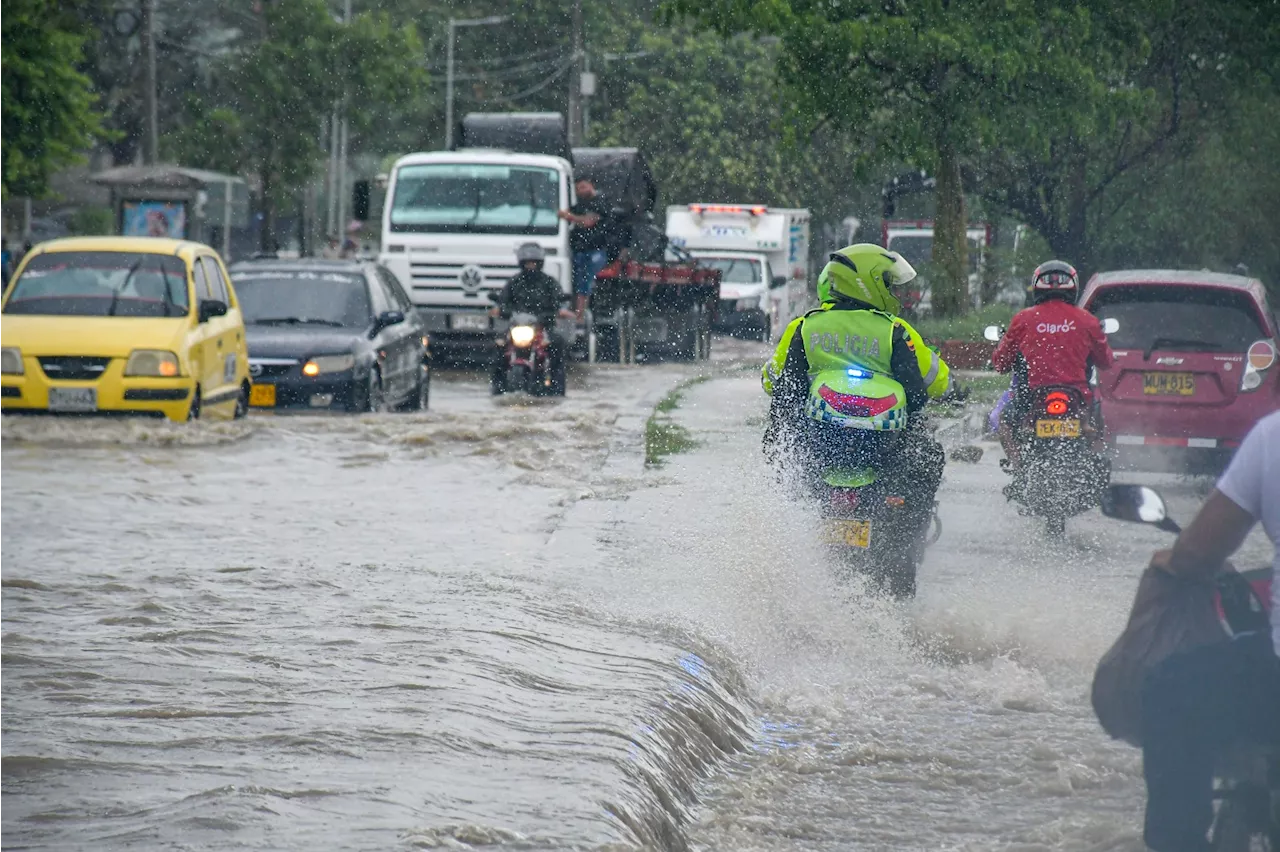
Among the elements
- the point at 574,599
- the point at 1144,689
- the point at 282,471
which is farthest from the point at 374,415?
the point at 1144,689

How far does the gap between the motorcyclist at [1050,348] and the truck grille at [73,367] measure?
7.27m

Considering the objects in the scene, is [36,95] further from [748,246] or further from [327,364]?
[748,246]

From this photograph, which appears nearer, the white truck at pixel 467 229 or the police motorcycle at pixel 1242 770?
the police motorcycle at pixel 1242 770

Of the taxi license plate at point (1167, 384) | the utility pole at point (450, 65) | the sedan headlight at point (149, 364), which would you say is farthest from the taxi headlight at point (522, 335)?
the utility pole at point (450, 65)

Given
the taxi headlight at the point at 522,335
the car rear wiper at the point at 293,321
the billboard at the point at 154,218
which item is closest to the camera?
the car rear wiper at the point at 293,321

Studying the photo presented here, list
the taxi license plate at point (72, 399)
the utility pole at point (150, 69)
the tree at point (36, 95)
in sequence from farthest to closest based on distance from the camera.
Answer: the utility pole at point (150, 69) → the tree at point (36, 95) → the taxi license plate at point (72, 399)

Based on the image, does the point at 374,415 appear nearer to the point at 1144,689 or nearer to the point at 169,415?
the point at 169,415

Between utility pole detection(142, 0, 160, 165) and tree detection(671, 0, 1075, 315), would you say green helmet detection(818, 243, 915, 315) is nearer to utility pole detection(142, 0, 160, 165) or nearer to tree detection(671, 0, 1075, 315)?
tree detection(671, 0, 1075, 315)

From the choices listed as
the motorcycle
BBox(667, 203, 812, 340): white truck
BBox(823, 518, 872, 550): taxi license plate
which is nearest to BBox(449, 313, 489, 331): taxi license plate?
BBox(667, 203, 812, 340): white truck

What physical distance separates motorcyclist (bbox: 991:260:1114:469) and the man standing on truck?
15.1 meters

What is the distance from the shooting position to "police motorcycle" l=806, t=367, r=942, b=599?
8.44m

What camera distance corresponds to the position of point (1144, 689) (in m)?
4.20

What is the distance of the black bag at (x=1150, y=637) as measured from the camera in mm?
4199

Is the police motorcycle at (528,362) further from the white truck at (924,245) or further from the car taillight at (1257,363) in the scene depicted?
the car taillight at (1257,363)
